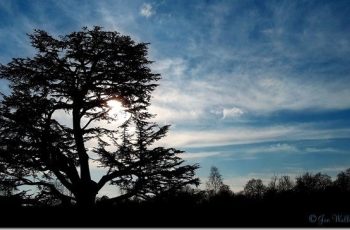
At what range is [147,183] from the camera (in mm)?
20469

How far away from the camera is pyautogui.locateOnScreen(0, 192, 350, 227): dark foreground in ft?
32.2

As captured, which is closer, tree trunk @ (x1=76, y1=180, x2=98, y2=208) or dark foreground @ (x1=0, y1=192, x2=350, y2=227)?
dark foreground @ (x1=0, y1=192, x2=350, y2=227)

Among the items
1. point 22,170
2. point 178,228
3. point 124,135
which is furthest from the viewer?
point 124,135

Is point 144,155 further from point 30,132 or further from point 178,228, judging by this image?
point 178,228

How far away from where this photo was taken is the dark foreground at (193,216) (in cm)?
980

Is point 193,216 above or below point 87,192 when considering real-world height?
below

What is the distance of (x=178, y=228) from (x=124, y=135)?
12780 mm

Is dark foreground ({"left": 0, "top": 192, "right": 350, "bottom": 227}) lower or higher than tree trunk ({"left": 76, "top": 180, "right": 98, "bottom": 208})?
lower

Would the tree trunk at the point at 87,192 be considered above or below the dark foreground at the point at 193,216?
above

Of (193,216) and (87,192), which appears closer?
(193,216)

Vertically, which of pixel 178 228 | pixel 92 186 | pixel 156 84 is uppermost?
pixel 156 84

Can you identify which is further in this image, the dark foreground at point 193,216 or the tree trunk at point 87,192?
the tree trunk at point 87,192

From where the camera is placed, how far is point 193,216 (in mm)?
10195

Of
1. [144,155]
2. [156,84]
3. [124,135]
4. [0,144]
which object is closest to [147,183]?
→ [144,155]
